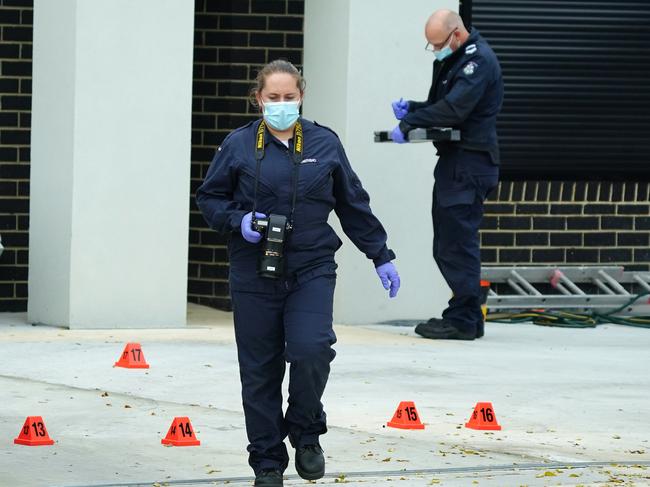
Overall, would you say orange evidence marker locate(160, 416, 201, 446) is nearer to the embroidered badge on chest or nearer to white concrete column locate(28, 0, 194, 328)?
white concrete column locate(28, 0, 194, 328)

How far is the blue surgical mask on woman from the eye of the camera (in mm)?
5926

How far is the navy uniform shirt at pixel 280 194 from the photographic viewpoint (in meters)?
5.92

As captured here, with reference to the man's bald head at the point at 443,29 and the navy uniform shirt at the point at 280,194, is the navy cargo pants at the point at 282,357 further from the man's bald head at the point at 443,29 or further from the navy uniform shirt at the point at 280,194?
the man's bald head at the point at 443,29

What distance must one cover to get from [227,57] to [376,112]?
1305 millimetres

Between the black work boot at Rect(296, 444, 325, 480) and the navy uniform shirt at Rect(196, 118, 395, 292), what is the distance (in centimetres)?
63

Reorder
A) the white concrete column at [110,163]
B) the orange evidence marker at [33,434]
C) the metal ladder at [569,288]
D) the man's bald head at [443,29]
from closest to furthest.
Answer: the orange evidence marker at [33,434] → the man's bald head at [443,29] → the white concrete column at [110,163] → the metal ladder at [569,288]

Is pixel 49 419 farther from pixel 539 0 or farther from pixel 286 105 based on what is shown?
pixel 539 0

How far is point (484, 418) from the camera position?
7512mm

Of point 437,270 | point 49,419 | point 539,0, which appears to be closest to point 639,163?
point 539,0

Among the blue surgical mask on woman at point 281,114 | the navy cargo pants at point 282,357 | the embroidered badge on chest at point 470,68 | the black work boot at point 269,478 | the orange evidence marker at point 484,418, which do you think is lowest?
the orange evidence marker at point 484,418

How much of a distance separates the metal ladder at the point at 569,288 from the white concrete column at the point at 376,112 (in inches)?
44.7

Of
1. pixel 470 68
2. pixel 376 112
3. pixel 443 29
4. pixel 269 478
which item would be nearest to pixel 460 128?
pixel 470 68

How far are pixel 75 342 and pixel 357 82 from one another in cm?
278

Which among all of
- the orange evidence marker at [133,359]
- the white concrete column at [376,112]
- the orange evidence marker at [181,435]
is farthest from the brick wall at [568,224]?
the orange evidence marker at [181,435]
